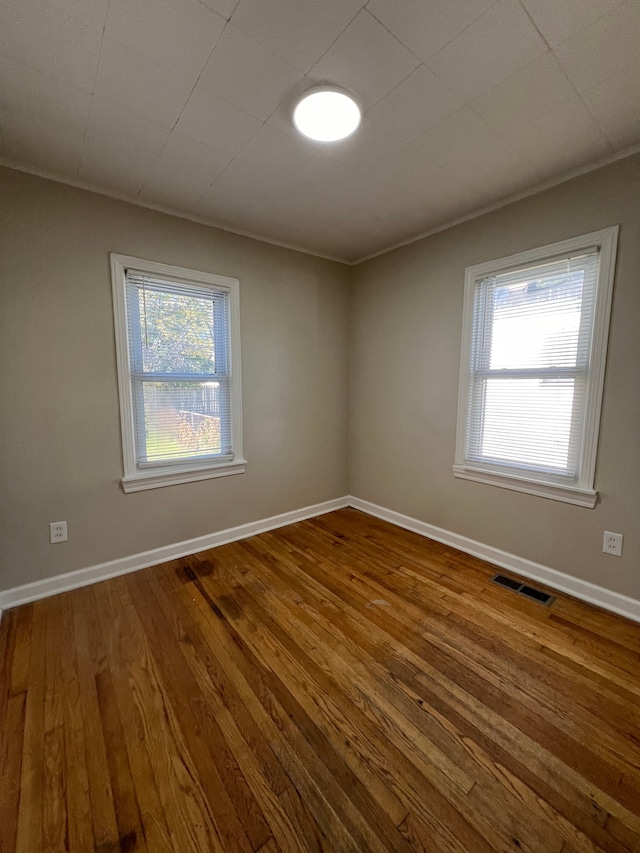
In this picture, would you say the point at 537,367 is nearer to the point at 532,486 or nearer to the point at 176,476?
the point at 532,486

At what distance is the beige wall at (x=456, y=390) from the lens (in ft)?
6.35

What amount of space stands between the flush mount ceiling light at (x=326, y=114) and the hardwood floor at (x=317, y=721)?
8.35ft

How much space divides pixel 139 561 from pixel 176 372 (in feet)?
4.68

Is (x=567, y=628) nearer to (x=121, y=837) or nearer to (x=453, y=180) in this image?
(x=121, y=837)

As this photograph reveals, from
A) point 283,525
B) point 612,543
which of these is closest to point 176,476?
point 283,525

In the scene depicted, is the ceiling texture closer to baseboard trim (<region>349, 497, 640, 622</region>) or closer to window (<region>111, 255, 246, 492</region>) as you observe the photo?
window (<region>111, 255, 246, 492</region>)

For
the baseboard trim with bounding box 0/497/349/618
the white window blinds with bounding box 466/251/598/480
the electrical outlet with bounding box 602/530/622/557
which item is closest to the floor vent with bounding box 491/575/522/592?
the electrical outlet with bounding box 602/530/622/557

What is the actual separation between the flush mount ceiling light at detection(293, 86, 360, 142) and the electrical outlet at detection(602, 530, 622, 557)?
264 cm

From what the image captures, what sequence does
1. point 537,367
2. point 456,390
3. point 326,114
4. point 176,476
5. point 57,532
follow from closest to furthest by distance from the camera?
point 326,114
point 57,532
point 537,367
point 176,476
point 456,390

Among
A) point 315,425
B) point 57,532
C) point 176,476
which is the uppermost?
point 315,425

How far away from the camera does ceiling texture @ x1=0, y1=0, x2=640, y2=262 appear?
3.83ft

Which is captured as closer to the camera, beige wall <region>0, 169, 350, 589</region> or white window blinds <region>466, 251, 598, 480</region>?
beige wall <region>0, 169, 350, 589</region>

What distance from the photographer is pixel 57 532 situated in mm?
2189

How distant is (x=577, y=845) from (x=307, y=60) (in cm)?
278
